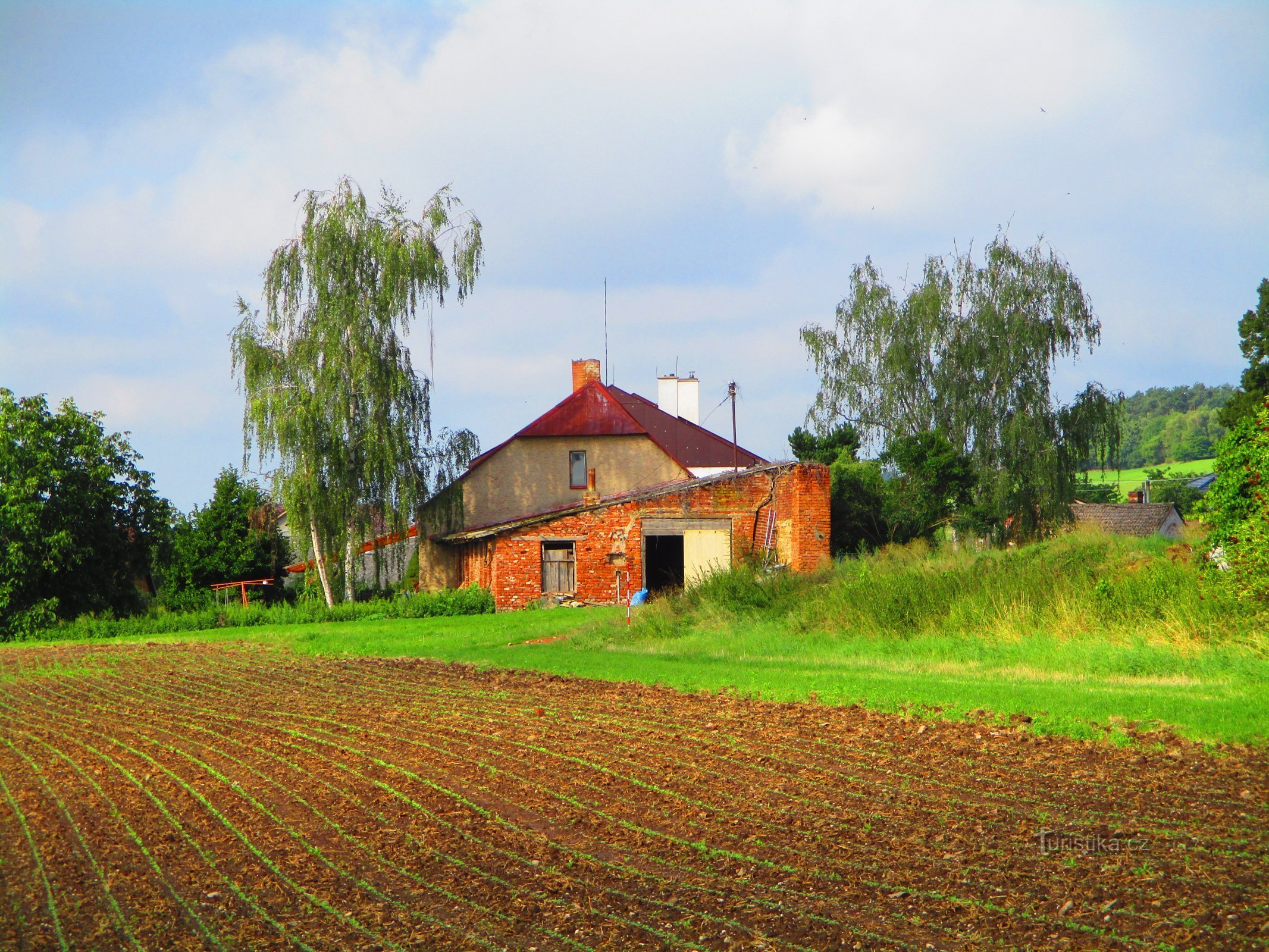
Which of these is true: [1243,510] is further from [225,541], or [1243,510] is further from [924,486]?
[225,541]

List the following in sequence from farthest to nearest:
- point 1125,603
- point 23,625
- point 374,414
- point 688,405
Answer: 1. point 688,405
2. point 374,414
3. point 23,625
4. point 1125,603

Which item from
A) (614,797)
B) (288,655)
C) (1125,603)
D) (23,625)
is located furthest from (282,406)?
(614,797)

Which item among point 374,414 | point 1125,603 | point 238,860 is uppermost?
point 374,414

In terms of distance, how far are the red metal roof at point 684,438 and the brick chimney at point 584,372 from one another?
1.26 meters

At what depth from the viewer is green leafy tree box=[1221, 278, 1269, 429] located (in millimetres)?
44125

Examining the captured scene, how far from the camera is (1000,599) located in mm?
18219

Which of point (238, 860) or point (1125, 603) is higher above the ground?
point (1125, 603)

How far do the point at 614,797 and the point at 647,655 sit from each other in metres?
10.5

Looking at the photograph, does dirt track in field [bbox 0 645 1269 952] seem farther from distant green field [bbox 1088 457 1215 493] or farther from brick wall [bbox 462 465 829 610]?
distant green field [bbox 1088 457 1215 493]

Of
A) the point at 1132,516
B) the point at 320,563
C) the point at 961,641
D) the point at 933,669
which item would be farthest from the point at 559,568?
the point at 1132,516

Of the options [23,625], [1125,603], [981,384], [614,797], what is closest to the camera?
[614,797]

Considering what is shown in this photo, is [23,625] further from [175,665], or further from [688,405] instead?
[688,405]

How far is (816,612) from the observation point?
20547 mm

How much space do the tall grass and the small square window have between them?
18938mm
